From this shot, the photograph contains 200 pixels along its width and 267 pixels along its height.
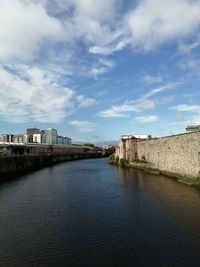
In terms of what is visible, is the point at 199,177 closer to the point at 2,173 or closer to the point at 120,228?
the point at 120,228

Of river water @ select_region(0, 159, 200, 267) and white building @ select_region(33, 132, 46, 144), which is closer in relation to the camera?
river water @ select_region(0, 159, 200, 267)

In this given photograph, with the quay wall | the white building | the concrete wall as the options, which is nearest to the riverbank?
the concrete wall

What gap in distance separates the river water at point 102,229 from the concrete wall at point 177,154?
16.4ft

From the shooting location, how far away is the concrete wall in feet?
93.9

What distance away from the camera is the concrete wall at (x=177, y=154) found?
28609mm

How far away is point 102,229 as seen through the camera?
48.8 ft

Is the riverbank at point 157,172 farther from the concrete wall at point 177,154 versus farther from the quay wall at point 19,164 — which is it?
the quay wall at point 19,164

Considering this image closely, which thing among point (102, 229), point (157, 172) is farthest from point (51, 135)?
point (102, 229)

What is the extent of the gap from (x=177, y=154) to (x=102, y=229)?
20922 mm

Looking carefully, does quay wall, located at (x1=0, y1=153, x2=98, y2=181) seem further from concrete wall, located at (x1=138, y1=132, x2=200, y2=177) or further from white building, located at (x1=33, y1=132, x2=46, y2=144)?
white building, located at (x1=33, y1=132, x2=46, y2=144)

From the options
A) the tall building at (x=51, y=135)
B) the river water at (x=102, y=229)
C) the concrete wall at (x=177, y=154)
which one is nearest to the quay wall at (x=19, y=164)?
the river water at (x=102, y=229)

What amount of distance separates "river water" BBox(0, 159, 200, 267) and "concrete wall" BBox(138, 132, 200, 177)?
16.4ft

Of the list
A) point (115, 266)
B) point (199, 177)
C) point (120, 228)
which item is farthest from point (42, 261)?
point (199, 177)

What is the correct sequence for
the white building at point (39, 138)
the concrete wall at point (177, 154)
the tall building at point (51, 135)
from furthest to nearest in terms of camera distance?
the tall building at point (51, 135), the white building at point (39, 138), the concrete wall at point (177, 154)
